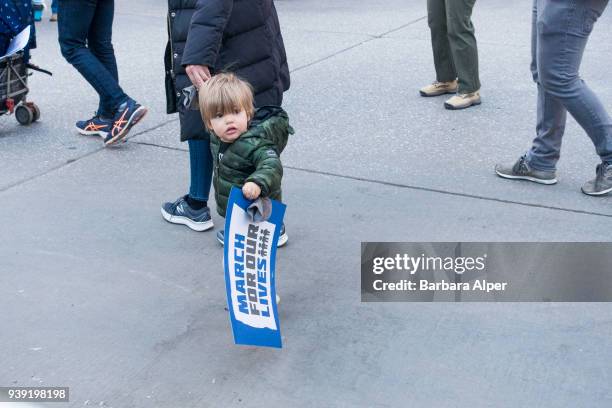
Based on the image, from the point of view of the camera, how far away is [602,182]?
502cm

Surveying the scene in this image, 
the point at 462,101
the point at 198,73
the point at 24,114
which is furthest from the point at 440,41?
the point at 198,73

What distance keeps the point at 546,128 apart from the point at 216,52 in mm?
2059

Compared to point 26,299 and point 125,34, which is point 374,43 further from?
point 26,299

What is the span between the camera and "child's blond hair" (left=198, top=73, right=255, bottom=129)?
11.6ft

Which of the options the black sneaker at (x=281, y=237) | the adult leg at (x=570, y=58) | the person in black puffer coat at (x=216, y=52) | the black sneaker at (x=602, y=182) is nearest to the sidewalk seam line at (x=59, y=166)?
the person in black puffer coat at (x=216, y=52)

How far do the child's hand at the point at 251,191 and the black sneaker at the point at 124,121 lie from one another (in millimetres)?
2766

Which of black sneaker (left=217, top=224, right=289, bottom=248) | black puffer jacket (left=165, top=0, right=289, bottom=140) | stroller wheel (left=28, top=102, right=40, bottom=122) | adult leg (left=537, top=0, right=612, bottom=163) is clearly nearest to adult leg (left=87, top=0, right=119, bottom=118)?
stroller wheel (left=28, top=102, right=40, bottom=122)

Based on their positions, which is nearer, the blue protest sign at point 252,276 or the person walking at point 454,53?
the blue protest sign at point 252,276

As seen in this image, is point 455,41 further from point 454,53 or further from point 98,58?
point 98,58

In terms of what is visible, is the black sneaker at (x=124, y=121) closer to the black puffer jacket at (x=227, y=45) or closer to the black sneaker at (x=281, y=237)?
the black puffer jacket at (x=227, y=45)

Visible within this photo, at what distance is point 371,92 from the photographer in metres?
7.20

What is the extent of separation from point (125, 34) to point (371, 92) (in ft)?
11.9

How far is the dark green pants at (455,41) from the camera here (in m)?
6.51

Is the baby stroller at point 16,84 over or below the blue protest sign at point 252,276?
below
